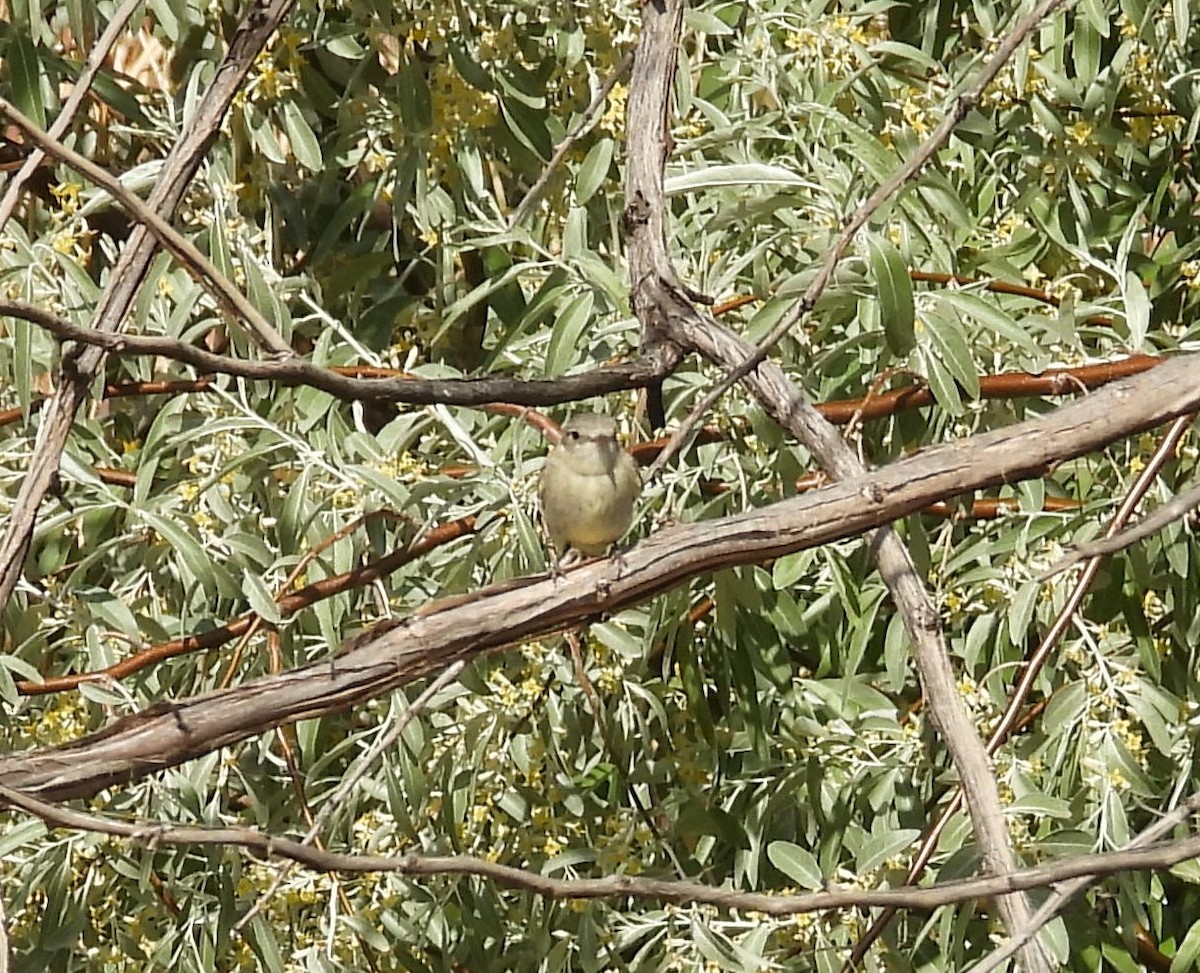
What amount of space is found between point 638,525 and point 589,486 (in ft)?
0.43

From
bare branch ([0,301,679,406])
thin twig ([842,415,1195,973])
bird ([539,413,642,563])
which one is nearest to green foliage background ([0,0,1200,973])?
bird ([539,413,642,563])

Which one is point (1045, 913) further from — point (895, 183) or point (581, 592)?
point (895, 183)

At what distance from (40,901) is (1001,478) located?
154 cm

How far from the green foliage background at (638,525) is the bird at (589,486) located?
0.13 ft

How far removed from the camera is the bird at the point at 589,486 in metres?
2.39

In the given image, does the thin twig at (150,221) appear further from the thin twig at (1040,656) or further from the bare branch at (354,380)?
the thin twig at (1040,656)

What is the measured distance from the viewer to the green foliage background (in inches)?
90.7

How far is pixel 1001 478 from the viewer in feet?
5.38

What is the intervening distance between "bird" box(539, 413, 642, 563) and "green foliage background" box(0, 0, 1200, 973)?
0.04 meters

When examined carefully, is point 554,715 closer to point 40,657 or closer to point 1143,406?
point 40,657

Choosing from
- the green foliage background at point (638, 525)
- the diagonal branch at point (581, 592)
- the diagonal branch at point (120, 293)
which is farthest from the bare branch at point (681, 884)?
the green foliage background at point (638, 525)

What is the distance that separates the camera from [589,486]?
245cm

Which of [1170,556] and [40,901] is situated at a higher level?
[1170,556]

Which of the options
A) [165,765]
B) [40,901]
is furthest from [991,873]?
[40,901]
